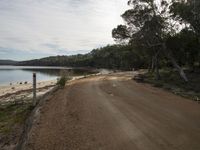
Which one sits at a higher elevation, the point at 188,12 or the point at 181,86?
the point at 188,12

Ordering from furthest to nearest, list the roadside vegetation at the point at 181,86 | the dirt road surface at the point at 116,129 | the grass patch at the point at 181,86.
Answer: the grass patch at the point at 181,86
the roadside vegetation at the point at 181,86
the dirt road surface at the point at 116,129

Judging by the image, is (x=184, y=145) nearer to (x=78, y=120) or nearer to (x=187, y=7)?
(x=78, y=120)

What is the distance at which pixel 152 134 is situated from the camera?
6.86 metres

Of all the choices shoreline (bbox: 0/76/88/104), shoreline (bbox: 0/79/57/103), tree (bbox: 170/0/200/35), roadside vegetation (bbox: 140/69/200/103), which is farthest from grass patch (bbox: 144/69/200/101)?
shoreline (bbox: 0/79/57/103)

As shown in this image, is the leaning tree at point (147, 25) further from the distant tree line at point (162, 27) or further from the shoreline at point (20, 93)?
the shoreline at point (20, 93)

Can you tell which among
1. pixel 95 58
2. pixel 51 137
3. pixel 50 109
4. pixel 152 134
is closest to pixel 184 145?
pixel 152 134

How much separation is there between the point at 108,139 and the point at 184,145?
71.1 inches

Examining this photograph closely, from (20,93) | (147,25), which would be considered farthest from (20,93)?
(147,25)

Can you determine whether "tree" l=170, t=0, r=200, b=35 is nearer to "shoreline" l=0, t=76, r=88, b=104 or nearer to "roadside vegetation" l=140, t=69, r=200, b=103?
→ "roadside vegetation" l=140, t=69, r=200, b=103

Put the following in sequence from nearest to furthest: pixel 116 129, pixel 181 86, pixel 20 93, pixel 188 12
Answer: pixel 116 129 < pixel 181 86 < pixel 188 12 < pixel 20 93

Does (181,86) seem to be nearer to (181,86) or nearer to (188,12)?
(181,86)

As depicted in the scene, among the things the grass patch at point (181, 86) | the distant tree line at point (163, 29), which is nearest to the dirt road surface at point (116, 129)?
the grass patch at point (181, 86)

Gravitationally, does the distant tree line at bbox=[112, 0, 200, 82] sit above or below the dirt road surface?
above

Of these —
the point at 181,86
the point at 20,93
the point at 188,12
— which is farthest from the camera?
the point at 20,93
